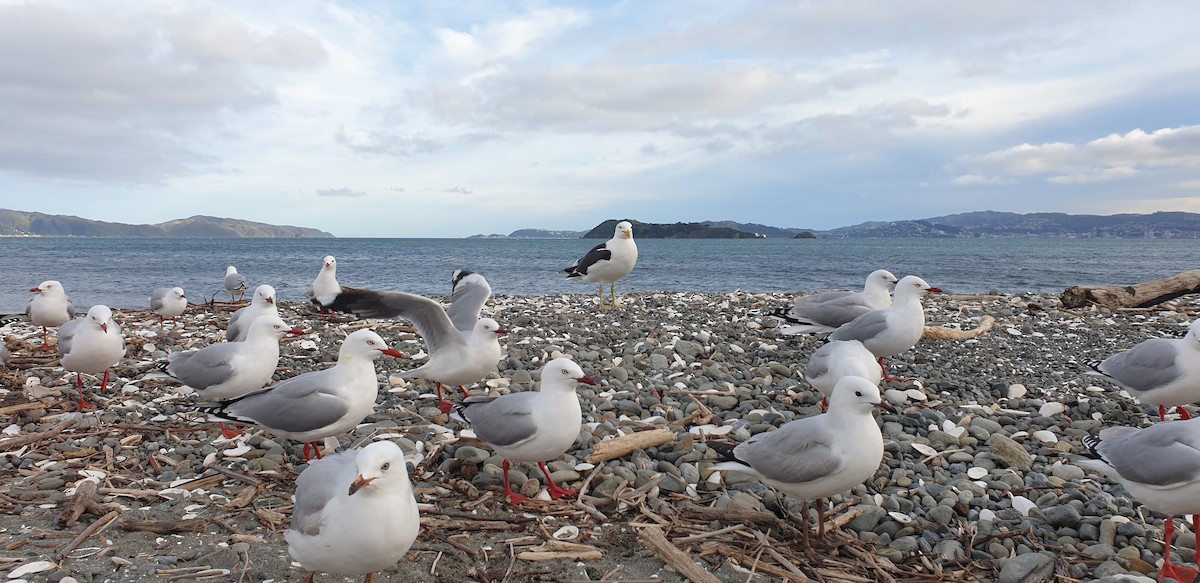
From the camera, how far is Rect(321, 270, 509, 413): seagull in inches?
254

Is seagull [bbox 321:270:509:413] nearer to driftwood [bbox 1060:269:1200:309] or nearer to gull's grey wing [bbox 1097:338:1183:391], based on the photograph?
gull's grey wing [bbox 1097:338:1183:391]

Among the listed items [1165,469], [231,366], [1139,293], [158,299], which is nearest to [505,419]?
[231,366]

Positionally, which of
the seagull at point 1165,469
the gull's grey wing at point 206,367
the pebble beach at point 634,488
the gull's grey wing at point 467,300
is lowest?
the pebble beach at point 634,488

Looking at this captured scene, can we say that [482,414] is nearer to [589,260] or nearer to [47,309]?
[589,260]

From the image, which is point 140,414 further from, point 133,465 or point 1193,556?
point 1193,556

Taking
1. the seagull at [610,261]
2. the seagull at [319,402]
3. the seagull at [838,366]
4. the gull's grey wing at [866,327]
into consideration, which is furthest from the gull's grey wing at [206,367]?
the seagull at [610,261]

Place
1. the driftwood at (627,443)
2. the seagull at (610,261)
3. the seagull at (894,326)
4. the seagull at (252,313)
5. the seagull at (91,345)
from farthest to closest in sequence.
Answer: the seagull at (610,261), the seagull at (252,313), the seagull at (894,326), the seagull at (91,345), the driftwood at (627,443)

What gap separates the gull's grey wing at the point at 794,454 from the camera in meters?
4.07

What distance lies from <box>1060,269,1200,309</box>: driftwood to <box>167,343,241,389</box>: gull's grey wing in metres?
13.6

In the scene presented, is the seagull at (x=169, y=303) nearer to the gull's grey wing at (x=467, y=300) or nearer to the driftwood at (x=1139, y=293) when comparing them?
the gull's grey wing at (x=467, y=300)

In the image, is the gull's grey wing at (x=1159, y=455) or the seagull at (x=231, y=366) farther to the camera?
the seagull at (x=231, y=366)

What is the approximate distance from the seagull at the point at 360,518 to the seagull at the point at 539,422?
49.8 inches

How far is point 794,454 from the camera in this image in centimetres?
419

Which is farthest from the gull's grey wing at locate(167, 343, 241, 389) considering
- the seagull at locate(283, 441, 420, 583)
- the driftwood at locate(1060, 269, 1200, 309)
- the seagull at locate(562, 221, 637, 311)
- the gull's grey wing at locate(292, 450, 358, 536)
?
the driftwood at locate(1060, 269, 1200, 309)
